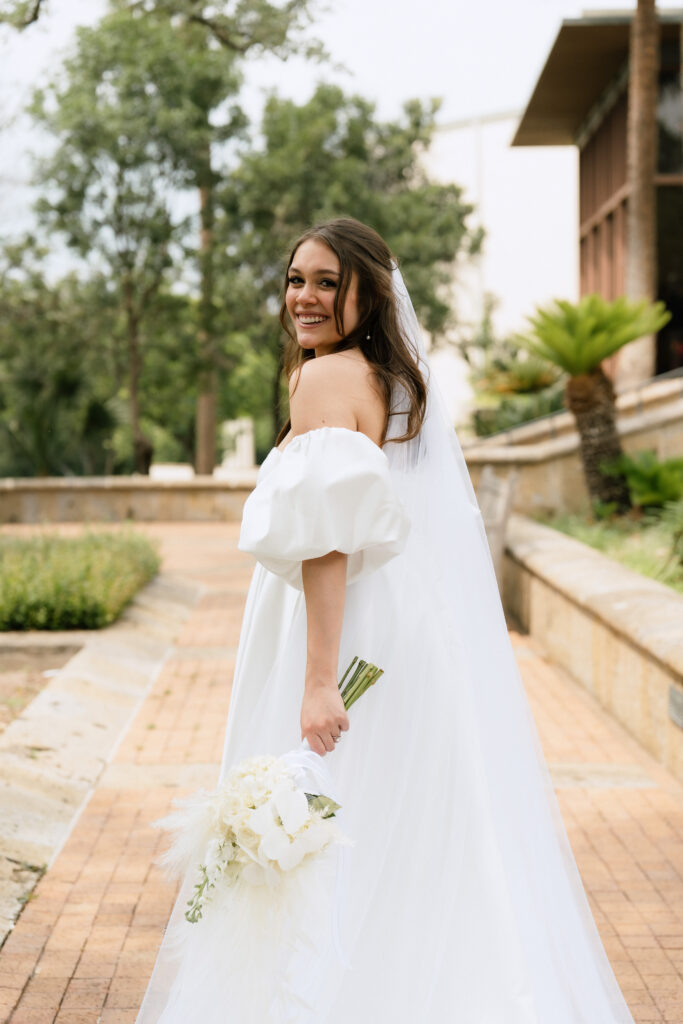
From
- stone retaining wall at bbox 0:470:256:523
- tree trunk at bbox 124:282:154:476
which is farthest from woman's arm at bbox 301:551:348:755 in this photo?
tree trunk at bbox 124:282:154:476

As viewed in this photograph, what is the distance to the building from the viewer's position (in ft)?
56.5

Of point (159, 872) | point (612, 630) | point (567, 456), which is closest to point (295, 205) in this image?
point (567, 456)

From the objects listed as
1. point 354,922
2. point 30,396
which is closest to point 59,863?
point 354,922

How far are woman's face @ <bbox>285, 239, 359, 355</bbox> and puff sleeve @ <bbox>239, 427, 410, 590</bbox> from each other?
30cm

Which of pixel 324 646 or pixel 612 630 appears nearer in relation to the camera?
pixel 324 646

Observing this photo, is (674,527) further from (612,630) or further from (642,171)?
(642,171)

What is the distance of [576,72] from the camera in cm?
1873

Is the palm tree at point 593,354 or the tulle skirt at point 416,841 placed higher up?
the palm tree at point 593,354

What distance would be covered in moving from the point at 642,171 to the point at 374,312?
507 inches

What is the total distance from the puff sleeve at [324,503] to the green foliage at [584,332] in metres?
8.61

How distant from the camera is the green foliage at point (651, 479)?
10.4 m

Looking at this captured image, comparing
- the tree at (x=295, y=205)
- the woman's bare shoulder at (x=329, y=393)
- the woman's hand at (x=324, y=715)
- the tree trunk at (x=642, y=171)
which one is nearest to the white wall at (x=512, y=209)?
the tree at (x=295, y=205)

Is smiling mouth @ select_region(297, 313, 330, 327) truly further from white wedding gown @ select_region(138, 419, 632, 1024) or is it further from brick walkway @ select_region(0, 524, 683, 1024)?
brick walkway @ select_region(0, 524, 683, 1024)

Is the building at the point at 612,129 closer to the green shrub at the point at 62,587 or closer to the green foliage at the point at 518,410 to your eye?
the green foliage at the point at 518,410
